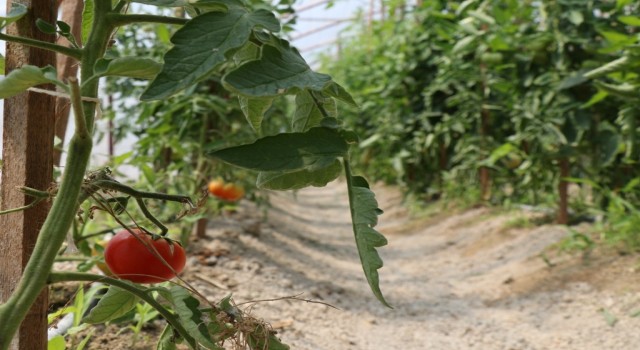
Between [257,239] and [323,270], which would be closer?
[323,270]

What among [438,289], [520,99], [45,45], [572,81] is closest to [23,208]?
[45,45]

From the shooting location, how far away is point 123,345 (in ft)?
4.00

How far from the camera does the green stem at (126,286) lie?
0.48 metres

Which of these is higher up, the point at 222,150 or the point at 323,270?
the point at 222,150

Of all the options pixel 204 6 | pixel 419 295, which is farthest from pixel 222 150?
pixel 419 295

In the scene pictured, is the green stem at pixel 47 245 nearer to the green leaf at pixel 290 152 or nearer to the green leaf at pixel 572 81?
the green leaf at pixel 290 152

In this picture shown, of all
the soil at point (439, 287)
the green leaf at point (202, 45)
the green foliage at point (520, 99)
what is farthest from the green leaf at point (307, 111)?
the green foliage at point (520, 99)

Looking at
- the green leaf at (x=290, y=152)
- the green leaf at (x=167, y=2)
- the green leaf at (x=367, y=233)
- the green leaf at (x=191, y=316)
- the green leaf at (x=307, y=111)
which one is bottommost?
the green leaf at (x=191, y=316)

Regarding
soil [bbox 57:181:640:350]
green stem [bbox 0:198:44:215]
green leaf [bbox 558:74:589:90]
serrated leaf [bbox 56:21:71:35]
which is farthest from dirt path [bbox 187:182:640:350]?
serrated leaf [bbox 56:21:71:35]

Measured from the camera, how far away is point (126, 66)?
452 mm

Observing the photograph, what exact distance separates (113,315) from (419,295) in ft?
6.28

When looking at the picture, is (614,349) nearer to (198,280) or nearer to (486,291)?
(486,291)

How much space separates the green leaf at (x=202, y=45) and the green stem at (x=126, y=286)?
0.55 feet

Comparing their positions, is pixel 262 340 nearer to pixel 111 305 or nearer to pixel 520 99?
pixel 111 305
